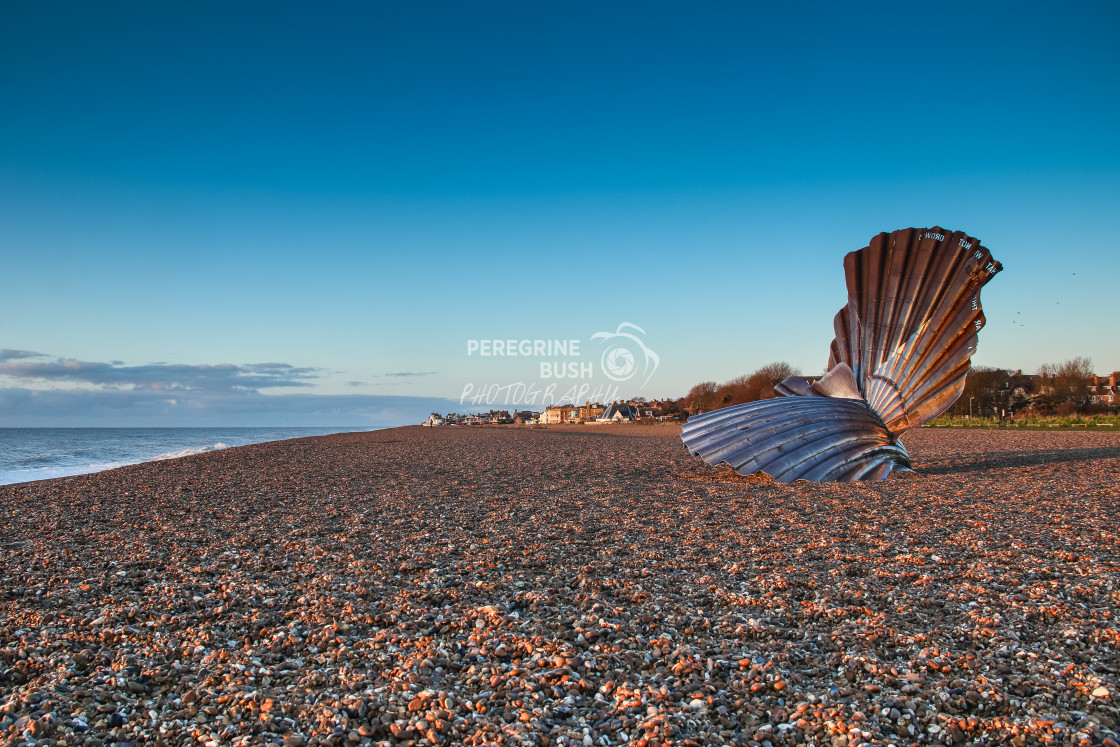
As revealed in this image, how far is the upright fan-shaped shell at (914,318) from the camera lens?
1350 cm

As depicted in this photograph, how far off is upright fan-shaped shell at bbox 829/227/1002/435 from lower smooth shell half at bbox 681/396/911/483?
1.15 m

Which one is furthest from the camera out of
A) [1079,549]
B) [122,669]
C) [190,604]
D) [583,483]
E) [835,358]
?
[835,358]

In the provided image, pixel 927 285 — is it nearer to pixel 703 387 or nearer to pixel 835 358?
A: pixel 835 358

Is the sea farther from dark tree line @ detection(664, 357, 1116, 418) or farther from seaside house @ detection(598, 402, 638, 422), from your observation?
seaside house @ detection(598, 402, 638, 422)

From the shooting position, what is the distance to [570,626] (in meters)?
4.36

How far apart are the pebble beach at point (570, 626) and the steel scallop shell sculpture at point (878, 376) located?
283 centimetres

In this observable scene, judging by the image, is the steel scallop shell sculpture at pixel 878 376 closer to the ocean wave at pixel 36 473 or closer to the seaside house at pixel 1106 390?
the ocean wave at pixel 36 473

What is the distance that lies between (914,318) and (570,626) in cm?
1287

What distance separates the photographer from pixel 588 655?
386 centimetres

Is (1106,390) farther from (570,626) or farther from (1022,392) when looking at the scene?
(570,626)

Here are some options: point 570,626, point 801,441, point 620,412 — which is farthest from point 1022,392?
point 570,626

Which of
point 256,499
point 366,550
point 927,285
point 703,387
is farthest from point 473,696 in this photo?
point 703,387

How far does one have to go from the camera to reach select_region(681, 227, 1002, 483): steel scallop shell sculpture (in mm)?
12117

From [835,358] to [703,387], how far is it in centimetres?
7219
